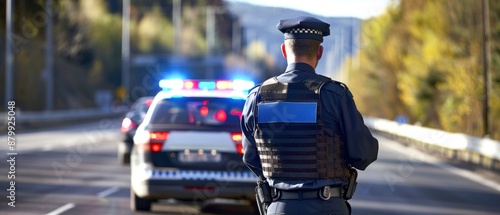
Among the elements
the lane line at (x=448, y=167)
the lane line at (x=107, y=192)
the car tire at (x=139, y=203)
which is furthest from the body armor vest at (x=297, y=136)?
the lane line at (x=448, y=167)

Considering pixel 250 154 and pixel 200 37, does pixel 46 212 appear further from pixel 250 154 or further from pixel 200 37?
pixel 200 37

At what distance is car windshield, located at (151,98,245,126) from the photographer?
583 inches

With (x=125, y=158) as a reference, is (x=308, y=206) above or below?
above

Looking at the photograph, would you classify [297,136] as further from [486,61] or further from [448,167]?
[486,61]

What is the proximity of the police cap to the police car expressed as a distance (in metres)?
8.08

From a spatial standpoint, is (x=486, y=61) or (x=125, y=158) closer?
(x=125, y=158)

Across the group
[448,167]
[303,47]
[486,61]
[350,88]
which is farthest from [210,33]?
[303,47]

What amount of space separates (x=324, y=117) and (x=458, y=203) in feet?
40.9

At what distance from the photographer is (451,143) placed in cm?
3428

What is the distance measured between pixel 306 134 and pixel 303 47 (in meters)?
0.47

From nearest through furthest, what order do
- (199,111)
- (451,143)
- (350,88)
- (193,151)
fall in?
(193,151) < (199,111) < (350,88) < (451,143)

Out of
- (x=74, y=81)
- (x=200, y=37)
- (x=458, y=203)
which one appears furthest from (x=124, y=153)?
(x=200, y=37)

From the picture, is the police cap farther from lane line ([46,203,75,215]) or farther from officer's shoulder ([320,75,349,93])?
lane line ([46,203,75,215])

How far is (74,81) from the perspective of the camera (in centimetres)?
8650
